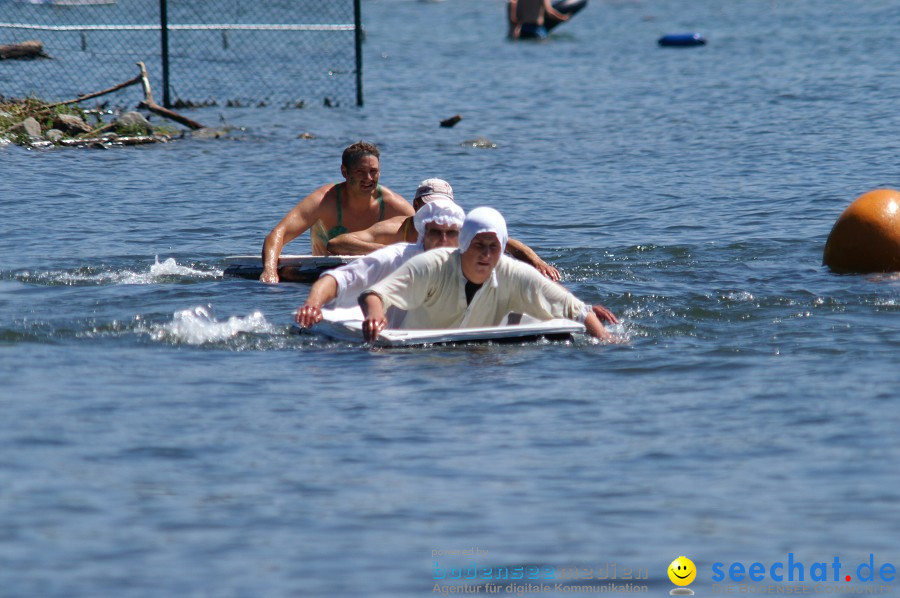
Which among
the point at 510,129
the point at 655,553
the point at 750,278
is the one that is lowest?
the point at 655,553

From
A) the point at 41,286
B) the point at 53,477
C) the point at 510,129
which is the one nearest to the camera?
the point at 53,477

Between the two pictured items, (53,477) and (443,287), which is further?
(443,287)

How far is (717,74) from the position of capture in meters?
33.6

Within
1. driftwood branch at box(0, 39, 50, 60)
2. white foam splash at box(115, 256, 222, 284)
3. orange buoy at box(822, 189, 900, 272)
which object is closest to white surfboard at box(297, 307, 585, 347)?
white foam splash at box(115, 256, 222, 284)

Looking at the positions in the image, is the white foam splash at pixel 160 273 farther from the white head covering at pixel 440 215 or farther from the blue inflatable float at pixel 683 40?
the blue inflatable float at pixel 683 40

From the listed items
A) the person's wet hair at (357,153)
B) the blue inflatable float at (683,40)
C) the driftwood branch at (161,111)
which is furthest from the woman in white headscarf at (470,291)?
the blue inflatable float at (683,40)

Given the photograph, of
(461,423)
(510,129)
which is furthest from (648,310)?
(510,129)

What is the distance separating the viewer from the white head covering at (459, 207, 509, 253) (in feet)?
29.2

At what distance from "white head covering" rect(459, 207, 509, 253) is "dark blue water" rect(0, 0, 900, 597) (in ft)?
2.81

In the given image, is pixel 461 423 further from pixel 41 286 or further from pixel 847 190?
pixel 847 190

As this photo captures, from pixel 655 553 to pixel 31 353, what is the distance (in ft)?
17.5

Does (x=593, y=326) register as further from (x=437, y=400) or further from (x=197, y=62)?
(x=197, y=62)

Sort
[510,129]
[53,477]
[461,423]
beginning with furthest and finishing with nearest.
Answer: [510,129]
[461,423]
[53,477]

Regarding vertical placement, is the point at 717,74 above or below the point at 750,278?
above
